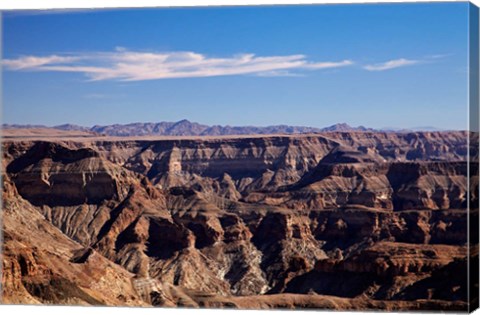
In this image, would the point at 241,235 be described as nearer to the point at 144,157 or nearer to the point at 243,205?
the point at 243,205

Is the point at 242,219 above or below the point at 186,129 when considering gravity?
below

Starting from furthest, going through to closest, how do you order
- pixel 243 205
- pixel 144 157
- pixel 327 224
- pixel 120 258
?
pixel 144 157, pixel 243 205, pixel 327 224, pixel 120 258

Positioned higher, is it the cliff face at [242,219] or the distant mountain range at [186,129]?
the distant mountain range at [186,129]

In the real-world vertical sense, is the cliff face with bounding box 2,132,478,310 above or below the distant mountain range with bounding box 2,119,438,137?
below

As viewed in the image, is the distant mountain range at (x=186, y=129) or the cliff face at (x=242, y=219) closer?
the cliff face at (x=242, y=219)

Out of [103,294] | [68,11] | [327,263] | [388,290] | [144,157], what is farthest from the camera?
[144,157]

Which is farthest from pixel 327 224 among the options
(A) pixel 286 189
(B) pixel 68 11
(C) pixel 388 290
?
(B) pixel 68 11

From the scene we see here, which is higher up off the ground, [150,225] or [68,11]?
[68,11]

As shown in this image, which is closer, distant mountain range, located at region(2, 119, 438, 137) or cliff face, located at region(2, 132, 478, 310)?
cliff face, located at region(2, 132, 478, 310)
